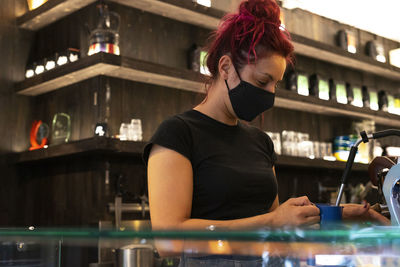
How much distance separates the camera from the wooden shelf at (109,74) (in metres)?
2.79

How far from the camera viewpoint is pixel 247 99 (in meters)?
1.33

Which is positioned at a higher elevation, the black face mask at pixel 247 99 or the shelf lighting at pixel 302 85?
the shelf lighting at pixel 302 85

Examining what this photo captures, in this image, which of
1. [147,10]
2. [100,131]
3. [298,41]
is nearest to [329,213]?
[100,131]

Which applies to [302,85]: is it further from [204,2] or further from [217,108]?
[217,108]

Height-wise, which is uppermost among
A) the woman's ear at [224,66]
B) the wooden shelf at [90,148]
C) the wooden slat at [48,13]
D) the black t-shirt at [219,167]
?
the wooden slat at [48,13]

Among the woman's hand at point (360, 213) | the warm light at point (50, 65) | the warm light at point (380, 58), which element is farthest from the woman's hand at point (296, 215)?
the warm light at point (380, 58)

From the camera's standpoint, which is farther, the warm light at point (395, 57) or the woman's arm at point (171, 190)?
the warm light at point (395, 57)

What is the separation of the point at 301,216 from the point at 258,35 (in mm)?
501

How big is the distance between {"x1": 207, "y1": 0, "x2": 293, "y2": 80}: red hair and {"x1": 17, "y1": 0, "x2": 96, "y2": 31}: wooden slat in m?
1.98

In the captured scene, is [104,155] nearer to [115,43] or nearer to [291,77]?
[115,43]

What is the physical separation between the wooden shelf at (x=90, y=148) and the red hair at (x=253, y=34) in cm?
148

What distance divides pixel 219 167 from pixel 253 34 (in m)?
0.31

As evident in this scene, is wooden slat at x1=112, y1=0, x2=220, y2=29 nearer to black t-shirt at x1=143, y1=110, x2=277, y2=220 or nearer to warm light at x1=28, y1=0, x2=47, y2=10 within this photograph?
warm light at x1=28, y1=0, x2=47, y2=10

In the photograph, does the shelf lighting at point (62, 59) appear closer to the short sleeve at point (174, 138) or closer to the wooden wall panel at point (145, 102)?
the wooden wall panel at point (145, 102)
